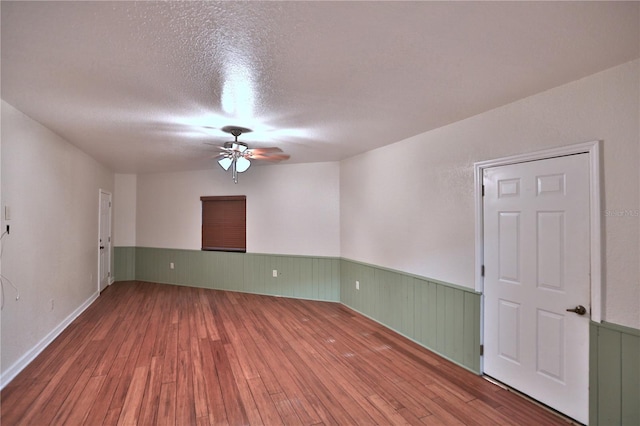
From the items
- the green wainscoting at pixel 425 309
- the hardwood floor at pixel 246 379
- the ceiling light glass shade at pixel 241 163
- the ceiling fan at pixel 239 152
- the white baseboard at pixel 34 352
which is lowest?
the hardwood floor at pixel 246 379

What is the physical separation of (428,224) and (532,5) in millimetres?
2209

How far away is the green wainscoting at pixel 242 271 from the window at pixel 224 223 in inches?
7.3

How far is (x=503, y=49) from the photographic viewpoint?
65.1 inches

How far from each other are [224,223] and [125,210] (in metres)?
2.45

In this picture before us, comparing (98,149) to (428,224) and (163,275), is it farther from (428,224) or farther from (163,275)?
(428,224)

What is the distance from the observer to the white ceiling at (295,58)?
137cm

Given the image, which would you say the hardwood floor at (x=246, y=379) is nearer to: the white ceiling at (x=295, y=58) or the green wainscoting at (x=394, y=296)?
the green wainscoting at (x=394, y=296)

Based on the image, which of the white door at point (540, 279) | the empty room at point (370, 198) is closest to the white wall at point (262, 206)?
the empty room at point (370, 198)

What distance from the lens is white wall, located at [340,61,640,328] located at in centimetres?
183

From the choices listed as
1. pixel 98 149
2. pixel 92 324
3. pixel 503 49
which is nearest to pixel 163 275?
pixel 92 324

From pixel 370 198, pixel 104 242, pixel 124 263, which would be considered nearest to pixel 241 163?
pixel 370 198

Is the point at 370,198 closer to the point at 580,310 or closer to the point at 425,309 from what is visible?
the point at 425,309

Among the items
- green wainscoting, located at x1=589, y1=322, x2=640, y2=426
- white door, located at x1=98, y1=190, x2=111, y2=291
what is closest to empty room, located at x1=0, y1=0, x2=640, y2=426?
green wainscoting, located at x1=589, y1=322, x2=640, y2=426

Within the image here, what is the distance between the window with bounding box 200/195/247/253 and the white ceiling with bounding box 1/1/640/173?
9.30 feet
